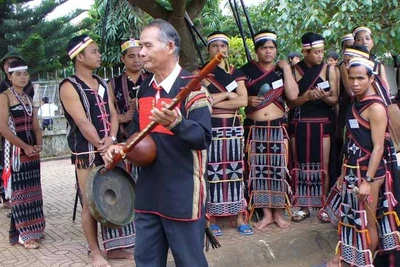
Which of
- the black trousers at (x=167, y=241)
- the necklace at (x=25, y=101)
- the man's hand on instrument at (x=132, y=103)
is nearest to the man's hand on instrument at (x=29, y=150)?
the necklace at (x=25, y=101)

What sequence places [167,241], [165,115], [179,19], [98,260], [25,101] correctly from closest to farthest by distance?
[165,115]
[167,241]
[98,260]
[25,101]
[179,19]

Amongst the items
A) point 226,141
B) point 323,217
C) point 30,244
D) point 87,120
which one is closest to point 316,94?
point 226,141

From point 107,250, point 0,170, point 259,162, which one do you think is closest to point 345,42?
point 259,162

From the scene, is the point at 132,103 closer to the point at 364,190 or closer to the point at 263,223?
the point at 263,223

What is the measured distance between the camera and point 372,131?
13.4 ft

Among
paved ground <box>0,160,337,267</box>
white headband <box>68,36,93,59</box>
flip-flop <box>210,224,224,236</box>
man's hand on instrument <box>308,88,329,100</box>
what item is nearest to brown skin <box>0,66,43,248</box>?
paved ground <box>0,160,337,267</box>

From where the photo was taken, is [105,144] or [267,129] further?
[267,129]

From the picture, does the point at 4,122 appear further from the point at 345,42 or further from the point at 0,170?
the point at 345,42

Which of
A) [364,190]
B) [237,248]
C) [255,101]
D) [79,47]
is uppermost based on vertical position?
[79,47]

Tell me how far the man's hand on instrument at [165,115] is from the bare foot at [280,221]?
3.20m

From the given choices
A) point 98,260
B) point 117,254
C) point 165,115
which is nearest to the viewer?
point 165,115

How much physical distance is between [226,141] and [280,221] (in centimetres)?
111

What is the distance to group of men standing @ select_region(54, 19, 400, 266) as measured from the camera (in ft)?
10.1

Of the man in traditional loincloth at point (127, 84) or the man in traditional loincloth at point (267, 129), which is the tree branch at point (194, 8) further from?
the man in traditional loincloth at point (127, 84)
